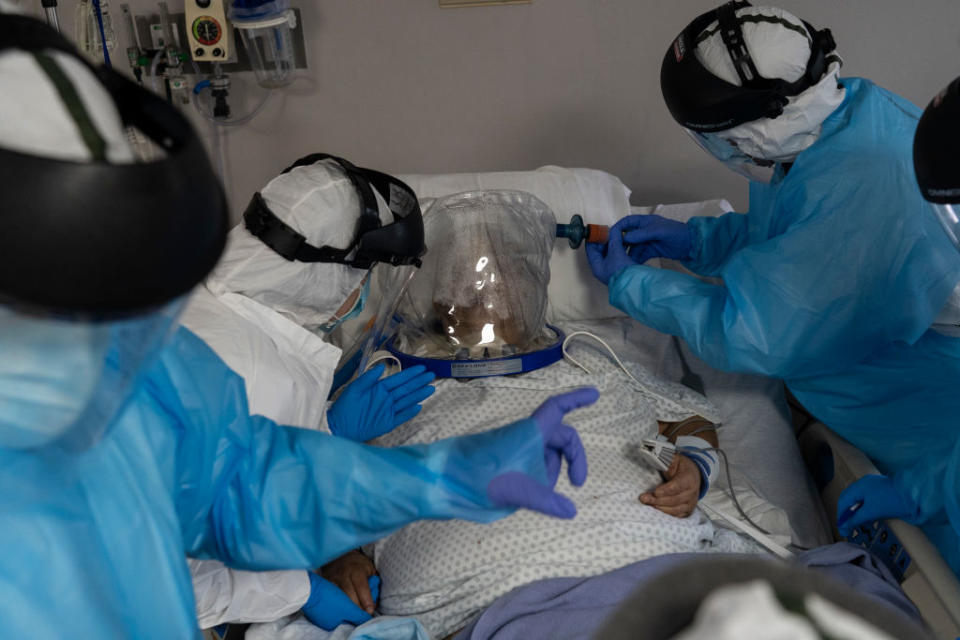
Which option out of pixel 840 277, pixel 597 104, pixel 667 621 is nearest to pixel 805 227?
pixel 840 277

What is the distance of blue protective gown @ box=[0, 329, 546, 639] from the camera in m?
0.68

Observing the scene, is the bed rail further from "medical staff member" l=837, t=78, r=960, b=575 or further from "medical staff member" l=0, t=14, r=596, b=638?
"medical staff member" l=0, t=14, r=596, b=638

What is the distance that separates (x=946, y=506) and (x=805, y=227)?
57cm

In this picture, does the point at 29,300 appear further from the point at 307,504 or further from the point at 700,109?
the point at 700,109

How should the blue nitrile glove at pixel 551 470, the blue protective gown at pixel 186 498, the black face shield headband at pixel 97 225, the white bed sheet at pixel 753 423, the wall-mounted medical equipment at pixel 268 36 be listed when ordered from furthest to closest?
the wall-mounted medical equipment at pixel 268 36 < the white bed sheet at pixel 753 423 < the blue nitrile glove at pixel 551 470 < the blue protective gown at pixel 186 498 < the black face shield headband at pixel 97 225

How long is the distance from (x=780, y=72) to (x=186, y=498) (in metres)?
1.27

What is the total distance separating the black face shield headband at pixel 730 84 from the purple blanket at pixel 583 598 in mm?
828

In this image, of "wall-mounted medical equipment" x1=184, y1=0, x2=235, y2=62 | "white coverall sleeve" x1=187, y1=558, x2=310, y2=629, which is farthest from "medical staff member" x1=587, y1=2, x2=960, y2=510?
"wall-mounted medical equipment" x1=184, y1=0, x2=235, y2=62

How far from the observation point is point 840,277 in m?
1.43

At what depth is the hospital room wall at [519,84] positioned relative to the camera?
2.15m

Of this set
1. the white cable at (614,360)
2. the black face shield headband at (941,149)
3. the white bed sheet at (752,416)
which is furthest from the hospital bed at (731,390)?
the black face shield headband at (941,149)

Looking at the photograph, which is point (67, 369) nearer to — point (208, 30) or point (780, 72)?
point (780, 72)

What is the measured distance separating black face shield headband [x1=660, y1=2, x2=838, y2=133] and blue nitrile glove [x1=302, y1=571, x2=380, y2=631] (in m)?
1.16

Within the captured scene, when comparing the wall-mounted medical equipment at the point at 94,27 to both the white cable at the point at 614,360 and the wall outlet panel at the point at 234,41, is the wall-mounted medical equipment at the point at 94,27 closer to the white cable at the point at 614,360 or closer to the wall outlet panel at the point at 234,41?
the wall outlet panel at the point at 234,41
